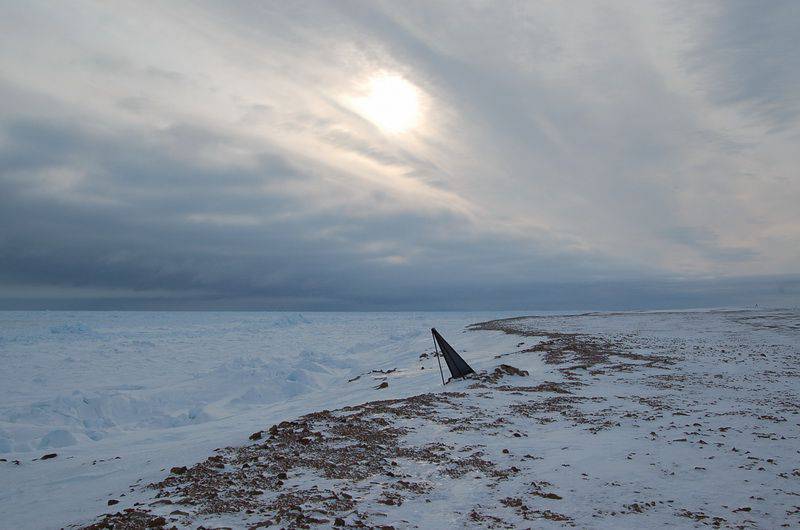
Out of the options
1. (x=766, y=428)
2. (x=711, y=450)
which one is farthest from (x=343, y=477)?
(x=766, y=428)

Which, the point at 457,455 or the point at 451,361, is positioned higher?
the point at 451,361

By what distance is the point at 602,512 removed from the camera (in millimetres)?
5301

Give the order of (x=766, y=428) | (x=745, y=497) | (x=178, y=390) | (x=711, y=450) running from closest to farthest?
(x=745, y=497) < (x=711, y=450) < (x=766, y=428) < (x=178, y=390)

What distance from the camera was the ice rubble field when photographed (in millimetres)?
6934

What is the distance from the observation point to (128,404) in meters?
17.6

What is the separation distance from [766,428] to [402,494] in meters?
7.25

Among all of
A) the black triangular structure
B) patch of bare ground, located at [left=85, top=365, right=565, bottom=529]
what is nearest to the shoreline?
patch of bare ground, located at [left=85, top=365, right=565, bottom=529]

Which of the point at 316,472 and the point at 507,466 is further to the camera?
the point at 507,466

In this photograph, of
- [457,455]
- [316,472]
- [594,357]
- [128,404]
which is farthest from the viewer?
[594,357]

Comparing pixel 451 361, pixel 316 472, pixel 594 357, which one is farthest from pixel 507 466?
pixel 594 357

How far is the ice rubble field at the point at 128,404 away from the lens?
22.7 feet

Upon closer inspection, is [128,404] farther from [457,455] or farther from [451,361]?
[457,455]

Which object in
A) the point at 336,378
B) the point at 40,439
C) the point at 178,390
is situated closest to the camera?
the point at 40,439

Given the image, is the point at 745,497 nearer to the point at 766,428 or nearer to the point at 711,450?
the point at 711,450
